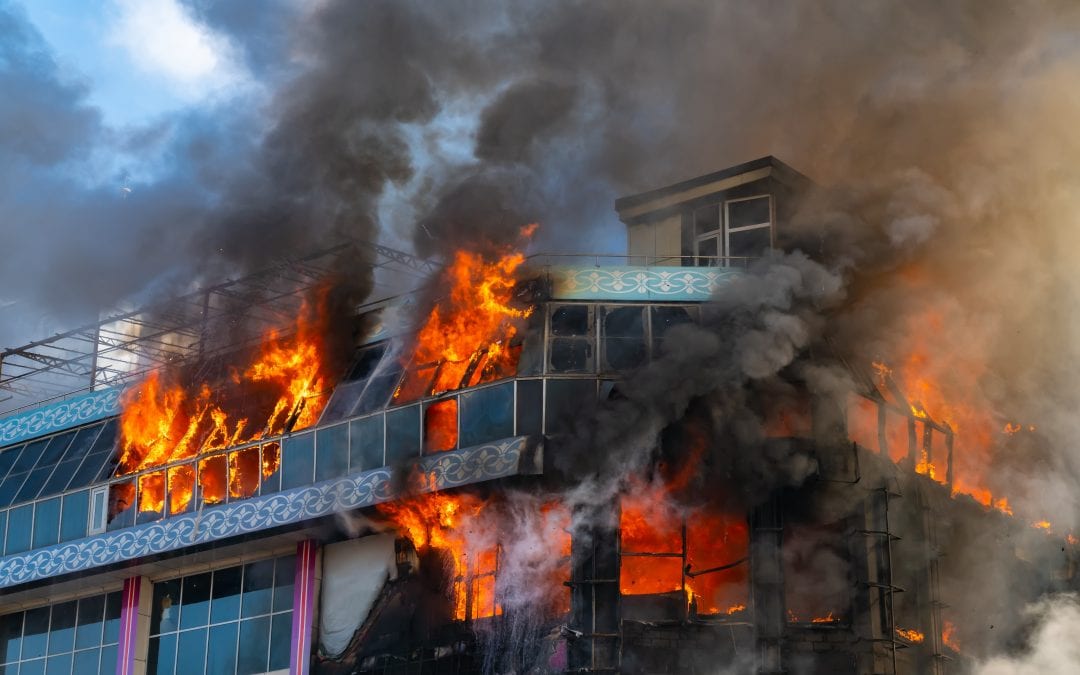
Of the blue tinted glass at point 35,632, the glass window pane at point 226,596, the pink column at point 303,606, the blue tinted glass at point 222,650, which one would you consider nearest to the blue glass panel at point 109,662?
the blue tinted glass at point 35,632

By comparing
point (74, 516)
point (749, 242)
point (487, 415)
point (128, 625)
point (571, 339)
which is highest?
point (749, 242)

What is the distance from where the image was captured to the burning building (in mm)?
33906

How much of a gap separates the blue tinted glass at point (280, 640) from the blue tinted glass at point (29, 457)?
34.5ft

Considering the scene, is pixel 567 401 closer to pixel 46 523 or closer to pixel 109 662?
pixel 109 662

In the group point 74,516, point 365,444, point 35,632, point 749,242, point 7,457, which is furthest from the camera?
point 7,457

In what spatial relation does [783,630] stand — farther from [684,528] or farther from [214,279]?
[214,279]

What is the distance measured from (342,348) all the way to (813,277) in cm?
1147

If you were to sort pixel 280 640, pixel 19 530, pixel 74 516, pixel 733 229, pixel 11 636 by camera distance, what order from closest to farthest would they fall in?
pixel 280 640
pixel 733 229
pixel 74 516
pixel 19 530
pixel 11 636

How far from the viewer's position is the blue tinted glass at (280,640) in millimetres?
37438

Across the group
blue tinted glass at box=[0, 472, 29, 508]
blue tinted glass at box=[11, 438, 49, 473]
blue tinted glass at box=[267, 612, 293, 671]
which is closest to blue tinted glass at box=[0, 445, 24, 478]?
blue tinted glass at box=[11, 438, 49, 473]

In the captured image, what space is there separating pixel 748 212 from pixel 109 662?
63.5 feet

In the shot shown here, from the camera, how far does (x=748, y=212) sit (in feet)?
132

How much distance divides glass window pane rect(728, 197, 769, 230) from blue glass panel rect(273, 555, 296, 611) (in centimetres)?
1333

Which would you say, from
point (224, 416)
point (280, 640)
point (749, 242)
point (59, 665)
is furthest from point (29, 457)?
point (749, 242)
